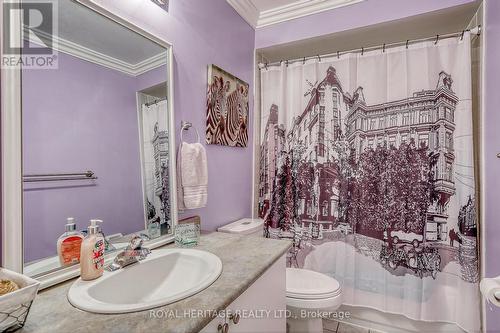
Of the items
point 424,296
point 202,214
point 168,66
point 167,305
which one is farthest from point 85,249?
point 424,296

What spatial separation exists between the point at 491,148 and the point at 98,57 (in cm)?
205

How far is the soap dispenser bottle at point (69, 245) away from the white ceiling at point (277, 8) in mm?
1742

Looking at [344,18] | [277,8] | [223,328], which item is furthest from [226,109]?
[223,328]

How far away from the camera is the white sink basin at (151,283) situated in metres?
0.73

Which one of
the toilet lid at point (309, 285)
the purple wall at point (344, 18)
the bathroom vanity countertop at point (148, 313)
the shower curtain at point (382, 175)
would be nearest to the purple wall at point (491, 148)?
the shower curtain at point (382, 175)

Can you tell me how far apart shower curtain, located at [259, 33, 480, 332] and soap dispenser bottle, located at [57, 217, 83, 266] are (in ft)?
4.84

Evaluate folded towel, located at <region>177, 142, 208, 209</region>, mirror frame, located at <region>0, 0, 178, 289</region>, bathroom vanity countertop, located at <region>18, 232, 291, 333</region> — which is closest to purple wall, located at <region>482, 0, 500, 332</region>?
bathroom vanity countertop, located at <region>18, 232, 291, 333</region>

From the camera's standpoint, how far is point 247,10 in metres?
2.04

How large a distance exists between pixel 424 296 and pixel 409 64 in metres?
1.58

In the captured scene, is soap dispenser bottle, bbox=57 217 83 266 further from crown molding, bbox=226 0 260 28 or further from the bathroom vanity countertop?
crown molding, bbox=226 0 260 28

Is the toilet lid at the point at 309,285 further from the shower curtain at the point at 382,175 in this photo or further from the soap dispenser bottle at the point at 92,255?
the soap dispenser bottle at the point at 92,255

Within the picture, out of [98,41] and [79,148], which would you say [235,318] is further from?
[98,41]

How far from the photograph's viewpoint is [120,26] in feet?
3.64

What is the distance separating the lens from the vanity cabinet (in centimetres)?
84
